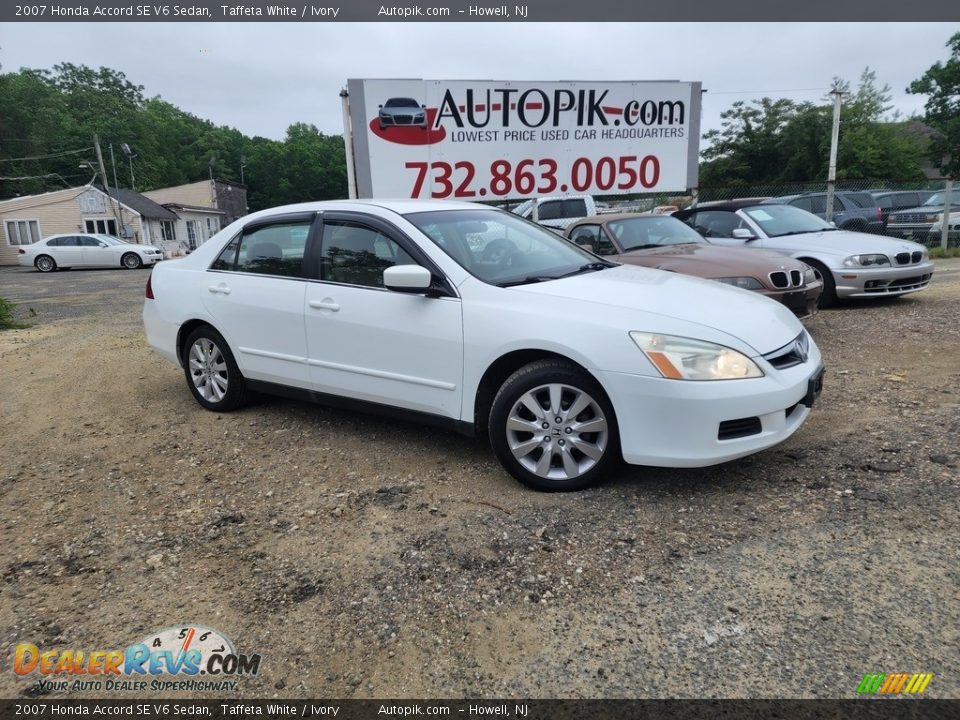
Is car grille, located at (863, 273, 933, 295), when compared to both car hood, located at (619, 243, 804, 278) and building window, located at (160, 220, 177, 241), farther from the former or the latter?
building window, located at (160, 220, 177, 241)

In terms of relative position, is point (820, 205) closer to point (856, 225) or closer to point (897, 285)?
point (856, 225)

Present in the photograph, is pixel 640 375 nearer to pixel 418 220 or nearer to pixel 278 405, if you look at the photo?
pixel 418 220

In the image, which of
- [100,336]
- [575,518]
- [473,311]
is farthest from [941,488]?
[100,336]

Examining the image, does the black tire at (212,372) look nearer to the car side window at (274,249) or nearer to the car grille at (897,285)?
the car side window at (274,249)

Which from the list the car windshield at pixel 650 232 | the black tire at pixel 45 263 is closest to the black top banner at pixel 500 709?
the car windshield at pixel 650 232

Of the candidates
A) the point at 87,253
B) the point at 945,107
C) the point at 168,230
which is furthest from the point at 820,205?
the point at 168,230

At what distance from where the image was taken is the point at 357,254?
14.1 feet

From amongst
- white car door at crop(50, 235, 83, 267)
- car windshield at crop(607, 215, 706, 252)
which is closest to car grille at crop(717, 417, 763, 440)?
car windshield at crop(607, 215, 706, 252)

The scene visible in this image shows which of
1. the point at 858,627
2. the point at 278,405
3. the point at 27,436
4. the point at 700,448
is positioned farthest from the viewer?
the point at 278,405

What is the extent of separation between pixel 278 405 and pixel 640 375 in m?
3.20

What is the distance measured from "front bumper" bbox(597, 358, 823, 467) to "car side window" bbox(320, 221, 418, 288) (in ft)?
5.15

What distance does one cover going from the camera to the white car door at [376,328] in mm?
3807

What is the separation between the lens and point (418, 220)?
4.21 meters

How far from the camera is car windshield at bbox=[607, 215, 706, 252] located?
746 centimetres
